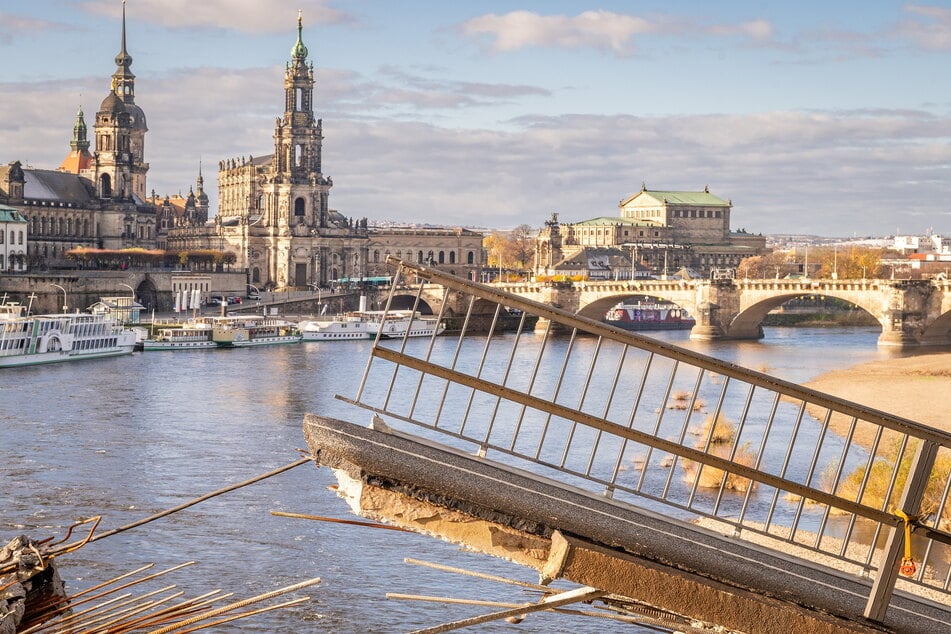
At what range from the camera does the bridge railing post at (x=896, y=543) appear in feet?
20.8

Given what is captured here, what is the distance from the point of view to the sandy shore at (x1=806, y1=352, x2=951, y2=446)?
3591 cm

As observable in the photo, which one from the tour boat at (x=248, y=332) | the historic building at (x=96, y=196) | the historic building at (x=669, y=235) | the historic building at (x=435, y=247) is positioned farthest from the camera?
the historic building at (x=669, y=235)

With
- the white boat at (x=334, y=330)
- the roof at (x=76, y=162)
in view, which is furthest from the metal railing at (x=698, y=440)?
the roof at (x=76, y=162)

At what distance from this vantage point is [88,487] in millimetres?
23766

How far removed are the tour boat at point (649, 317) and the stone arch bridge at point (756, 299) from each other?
1957 mm

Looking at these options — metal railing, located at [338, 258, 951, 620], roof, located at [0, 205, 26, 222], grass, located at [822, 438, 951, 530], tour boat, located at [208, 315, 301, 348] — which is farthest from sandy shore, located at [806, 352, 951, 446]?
roof, located at [0, 205, 26, 222]

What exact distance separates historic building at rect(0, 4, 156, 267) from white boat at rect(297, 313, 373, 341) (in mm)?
35906

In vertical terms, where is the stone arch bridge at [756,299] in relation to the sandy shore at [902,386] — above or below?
below

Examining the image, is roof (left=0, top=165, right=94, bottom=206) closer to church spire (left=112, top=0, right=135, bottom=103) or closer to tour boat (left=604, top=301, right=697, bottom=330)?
church spire (left=112, top=0, right=135, bottom=103)

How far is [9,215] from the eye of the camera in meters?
93.4

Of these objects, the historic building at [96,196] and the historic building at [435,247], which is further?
the historic building at [435,247]

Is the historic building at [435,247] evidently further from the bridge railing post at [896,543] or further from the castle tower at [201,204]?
the bridge railing post at [896,543]

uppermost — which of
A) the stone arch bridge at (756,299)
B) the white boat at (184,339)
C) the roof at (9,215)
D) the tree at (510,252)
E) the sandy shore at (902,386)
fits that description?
the sandy shore at (902,386)

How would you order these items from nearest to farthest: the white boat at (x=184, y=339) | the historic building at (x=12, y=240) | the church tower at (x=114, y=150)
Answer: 1. the white boat at (x=184, y=339)
2. the historic building at (x=12, y=240)
3. the church tower at (x=114, y=150)
